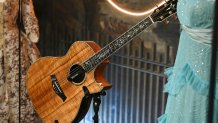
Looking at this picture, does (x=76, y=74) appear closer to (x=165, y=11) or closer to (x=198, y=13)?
(x=165, y=11)

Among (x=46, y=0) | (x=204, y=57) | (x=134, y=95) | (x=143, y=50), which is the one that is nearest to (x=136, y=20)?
(x=143, y=50)

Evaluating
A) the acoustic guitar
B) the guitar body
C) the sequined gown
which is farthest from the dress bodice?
the sequined gown

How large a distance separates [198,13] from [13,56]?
1906mm

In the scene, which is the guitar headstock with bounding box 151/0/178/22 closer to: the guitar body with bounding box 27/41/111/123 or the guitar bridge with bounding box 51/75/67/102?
the guitar body with bounding box 27/41/111/123

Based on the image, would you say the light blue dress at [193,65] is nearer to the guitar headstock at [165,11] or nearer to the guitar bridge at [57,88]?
the guitar headstock at [165,11]

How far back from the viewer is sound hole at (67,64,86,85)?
8.13 feet

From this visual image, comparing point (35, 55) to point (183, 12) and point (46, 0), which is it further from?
point (183, 12)

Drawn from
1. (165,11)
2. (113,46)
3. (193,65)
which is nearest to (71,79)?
(113,46)

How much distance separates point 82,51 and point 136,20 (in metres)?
0.66

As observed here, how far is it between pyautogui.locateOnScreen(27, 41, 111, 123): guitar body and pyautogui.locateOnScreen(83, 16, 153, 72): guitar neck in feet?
0.12

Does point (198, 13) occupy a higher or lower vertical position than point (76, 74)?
higher

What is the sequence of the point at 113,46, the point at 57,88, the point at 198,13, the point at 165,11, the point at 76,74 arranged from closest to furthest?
the point at 198,13, the point at 165,11, the point at 113,46, the point at 76,74, the point at 57,88

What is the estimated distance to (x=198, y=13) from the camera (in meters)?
1.37

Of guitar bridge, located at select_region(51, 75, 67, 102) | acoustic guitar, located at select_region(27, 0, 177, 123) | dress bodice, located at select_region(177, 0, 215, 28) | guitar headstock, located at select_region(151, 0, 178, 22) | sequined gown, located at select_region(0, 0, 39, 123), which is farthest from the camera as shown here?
sequined gown, located at select_region(0, 0, 39, 123)
